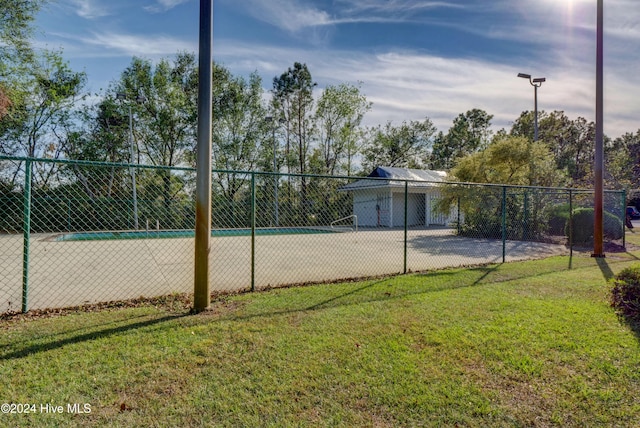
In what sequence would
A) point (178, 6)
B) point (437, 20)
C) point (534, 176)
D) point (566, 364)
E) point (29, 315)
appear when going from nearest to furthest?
point (566, 364), point (29, 315), point (178, 6), point (437, 20), point (534, 176)

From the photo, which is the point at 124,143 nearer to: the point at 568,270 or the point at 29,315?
the point at 29,315

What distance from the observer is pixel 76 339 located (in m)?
3.18

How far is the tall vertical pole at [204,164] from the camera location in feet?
13.2

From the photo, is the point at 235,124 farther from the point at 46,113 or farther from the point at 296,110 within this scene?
the point at 46,113

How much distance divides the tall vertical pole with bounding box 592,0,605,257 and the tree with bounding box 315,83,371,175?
1987cm

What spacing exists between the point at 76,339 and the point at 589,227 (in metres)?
13.2

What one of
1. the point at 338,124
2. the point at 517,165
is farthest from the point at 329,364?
the point at 338,124

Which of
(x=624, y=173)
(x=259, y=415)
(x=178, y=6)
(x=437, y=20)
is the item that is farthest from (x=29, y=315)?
(x=624, y=173)

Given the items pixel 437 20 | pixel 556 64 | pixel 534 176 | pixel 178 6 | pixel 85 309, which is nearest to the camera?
pixel 85 309

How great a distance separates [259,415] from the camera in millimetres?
2139

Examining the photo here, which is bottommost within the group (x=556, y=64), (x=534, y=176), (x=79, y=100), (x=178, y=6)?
(x=534, y=176)

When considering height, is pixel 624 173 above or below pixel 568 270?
above

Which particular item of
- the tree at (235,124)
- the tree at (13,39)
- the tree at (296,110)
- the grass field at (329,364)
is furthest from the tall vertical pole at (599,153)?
the tree at (296,110)

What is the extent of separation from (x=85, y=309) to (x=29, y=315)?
20.6 inches
